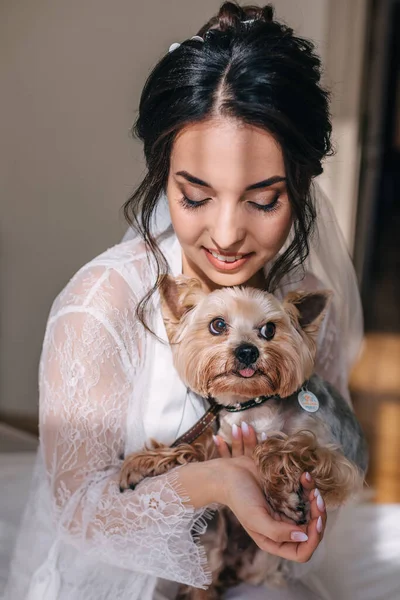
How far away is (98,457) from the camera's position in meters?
0.88

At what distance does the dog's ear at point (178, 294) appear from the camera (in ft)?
2.77

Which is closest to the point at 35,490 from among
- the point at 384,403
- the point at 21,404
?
the point at 21,404

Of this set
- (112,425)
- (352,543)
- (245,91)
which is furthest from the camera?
(352,543)

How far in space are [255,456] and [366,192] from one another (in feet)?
4.76

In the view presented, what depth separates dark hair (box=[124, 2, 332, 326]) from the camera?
779 mm

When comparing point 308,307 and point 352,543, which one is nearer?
point 308,307

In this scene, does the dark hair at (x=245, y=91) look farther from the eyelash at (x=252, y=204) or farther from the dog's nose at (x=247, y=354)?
the dog's nose at (x=247, y=354)

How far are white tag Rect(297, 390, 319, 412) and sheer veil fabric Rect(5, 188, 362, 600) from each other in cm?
12

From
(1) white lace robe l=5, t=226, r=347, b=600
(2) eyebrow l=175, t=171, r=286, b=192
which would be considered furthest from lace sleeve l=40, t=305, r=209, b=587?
(2) eyebrow l=175, t=171, r=286, b=192

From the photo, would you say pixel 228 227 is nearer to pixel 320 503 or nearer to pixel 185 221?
pixel 185 221

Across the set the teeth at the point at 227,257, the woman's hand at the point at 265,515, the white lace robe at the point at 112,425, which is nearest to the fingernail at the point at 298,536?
the woman's hand at the point at 265,515

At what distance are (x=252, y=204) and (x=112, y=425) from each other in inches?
12.8

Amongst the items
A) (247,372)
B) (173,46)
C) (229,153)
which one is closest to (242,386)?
(247,372)

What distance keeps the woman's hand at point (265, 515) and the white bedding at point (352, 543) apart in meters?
0.33
